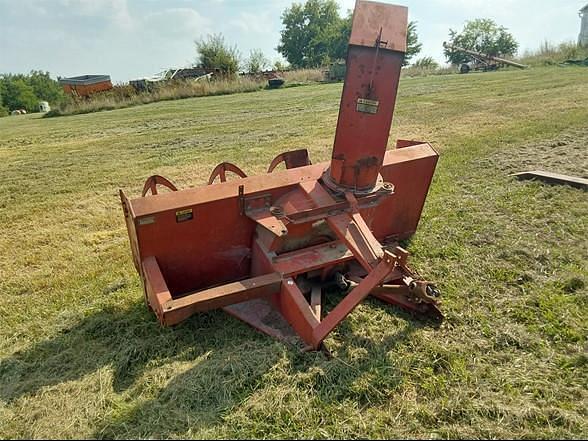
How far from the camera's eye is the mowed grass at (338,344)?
68.5 inches

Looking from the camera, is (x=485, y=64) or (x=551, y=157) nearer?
(x=551, y=157)

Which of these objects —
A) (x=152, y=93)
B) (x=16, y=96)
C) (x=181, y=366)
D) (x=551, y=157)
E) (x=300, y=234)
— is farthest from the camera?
(x=16, y=96)

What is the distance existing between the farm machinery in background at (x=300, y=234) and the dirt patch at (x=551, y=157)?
3.17 meters

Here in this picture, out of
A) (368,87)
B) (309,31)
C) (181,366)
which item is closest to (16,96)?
(309,31)

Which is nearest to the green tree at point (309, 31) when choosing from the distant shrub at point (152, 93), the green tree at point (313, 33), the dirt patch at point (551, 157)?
the green tree at point (313, 33)

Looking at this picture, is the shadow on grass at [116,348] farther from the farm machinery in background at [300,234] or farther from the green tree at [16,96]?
the green tree at [16,96]

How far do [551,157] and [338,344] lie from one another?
14.3 ft

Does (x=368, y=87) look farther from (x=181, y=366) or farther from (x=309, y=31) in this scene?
(x=309, y=31)

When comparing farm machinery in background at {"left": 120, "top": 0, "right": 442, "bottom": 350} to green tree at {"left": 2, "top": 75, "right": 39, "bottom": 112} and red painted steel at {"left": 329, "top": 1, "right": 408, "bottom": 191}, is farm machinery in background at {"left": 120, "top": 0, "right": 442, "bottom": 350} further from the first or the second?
green tree at {"left": 2, "top": 75, "right": 39, "bottom": 112}

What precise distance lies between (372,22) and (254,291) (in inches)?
58.6

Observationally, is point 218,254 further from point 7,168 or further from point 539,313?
point 7,168

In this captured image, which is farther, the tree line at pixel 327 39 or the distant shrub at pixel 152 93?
the tree line at pixel 327 39

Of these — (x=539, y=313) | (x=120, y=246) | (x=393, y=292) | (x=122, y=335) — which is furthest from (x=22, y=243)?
(x=539, y=313)

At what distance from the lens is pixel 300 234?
2418mm
